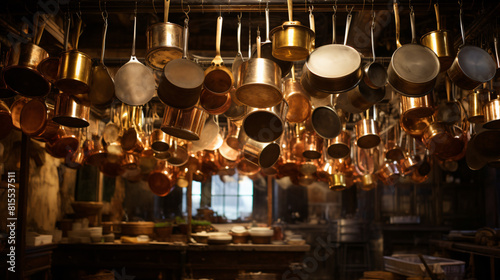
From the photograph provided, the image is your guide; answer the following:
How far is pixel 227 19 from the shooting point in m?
3.36

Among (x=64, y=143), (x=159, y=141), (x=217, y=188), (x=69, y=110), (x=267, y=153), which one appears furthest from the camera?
(x=217, y=188)

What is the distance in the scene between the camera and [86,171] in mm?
6191

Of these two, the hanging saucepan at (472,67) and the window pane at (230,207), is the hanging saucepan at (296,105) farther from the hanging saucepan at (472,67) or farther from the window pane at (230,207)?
the window pane at (230,207)

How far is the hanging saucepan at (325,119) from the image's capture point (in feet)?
8.59

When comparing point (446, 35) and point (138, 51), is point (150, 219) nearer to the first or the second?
point (138, 51)

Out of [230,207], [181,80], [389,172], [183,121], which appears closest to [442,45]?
[181,80]

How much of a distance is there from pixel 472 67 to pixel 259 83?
44.6 inches

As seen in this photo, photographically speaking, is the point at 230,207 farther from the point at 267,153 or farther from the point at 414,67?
the point at 414,67

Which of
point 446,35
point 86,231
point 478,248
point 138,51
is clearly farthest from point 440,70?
point 86,231

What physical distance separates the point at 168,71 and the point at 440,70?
142 cm

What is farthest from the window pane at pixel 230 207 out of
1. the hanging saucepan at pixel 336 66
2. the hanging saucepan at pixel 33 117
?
the hanging saucepan at pixel 336 66

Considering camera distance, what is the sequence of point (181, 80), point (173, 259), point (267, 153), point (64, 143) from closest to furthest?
point (181, 80) → point (267, 153) → point (64, 143) → point (173, 259)

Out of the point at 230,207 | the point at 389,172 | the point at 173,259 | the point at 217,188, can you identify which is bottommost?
the point at 173,259

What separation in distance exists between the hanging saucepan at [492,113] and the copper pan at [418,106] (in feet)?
1.02
